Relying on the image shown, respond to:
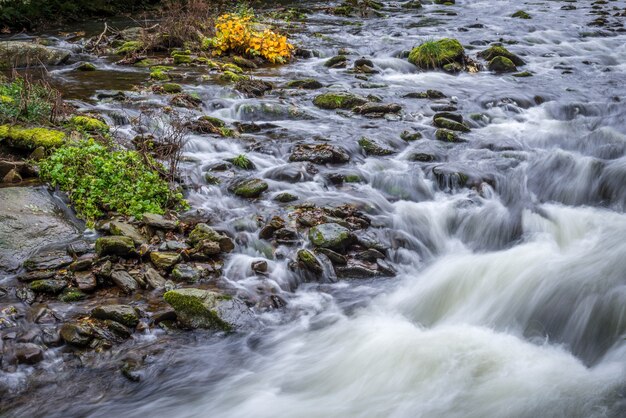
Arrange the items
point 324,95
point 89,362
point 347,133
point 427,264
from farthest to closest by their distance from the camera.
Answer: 1. point 324,95
2. point 347,133
3. point 427,264
4. point 89,362

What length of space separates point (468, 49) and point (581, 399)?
12.5 metres

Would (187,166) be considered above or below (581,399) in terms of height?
above

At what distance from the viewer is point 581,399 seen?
405cm

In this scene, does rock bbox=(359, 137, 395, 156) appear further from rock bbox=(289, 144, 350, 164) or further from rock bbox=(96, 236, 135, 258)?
rock bbox=(96, 236, 135, 258)

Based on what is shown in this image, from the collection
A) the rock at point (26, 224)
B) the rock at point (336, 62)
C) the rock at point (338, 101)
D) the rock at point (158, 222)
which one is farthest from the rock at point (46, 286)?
the rock at point (336, 62)

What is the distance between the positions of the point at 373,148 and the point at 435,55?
600cm

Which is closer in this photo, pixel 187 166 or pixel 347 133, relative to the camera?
pixel 187 166

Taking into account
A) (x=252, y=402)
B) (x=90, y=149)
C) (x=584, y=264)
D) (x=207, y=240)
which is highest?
(x=90, y=149)

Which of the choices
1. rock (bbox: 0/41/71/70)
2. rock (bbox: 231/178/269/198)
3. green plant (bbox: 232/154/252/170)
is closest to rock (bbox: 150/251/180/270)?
rock (bbox: 231/178/269/198)

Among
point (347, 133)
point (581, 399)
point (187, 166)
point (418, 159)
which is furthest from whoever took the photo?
point (347, 133)

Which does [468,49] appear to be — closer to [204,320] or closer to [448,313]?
[448,313]

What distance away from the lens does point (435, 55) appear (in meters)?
13.5

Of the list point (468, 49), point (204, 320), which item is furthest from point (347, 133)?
point (468, 49)

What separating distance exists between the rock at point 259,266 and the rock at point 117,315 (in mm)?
1311
